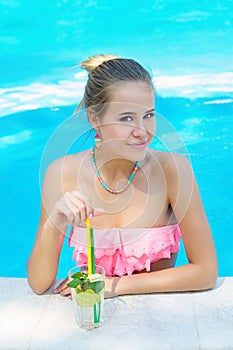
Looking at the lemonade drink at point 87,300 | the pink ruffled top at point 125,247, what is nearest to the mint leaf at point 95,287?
the lemonade drink at point 87,300

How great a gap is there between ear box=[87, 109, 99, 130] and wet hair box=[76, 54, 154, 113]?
15 millimetres

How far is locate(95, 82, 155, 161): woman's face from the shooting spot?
1.67m

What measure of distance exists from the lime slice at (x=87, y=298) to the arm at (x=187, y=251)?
0.19 m

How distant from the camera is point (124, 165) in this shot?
1.92 meters

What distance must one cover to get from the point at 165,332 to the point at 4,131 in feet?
11.8

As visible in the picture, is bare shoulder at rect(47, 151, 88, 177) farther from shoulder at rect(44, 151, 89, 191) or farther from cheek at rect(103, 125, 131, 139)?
cheek at rect(103, 125, 131, 139)

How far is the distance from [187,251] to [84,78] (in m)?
4.05

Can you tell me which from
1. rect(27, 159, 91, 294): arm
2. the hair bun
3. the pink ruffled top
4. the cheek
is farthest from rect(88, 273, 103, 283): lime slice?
the hair bun

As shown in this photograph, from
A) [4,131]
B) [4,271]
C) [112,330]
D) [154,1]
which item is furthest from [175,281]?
[154,1]

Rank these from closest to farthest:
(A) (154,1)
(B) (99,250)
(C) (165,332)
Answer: (C) (165,332), (B) (99,250), (A) (154,1)

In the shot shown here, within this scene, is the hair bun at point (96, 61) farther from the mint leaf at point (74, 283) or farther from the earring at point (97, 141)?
the mint leaf at point (74, 283)

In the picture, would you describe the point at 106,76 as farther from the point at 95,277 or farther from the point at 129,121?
the point at 95,277

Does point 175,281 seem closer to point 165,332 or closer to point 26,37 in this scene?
point 165,332

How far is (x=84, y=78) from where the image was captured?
18.7 feet
